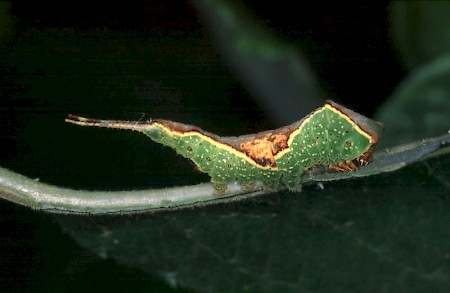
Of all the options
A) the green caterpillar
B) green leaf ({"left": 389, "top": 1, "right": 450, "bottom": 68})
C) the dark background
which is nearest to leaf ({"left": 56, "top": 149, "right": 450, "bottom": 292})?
the green caterpillar

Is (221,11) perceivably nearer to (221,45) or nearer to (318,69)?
(221,45)

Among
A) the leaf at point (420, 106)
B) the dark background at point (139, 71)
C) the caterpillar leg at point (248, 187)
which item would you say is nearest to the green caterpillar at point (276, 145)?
the caterpillar leg at point (248, 187)

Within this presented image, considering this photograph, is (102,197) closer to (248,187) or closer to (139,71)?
(248,187)

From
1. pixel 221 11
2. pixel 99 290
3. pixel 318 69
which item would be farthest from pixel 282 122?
pixel 99 290

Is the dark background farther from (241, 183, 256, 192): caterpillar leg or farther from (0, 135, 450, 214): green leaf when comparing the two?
(0, 135, 450, 214): green leaf

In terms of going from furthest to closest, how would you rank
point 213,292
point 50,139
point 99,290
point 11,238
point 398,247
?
point 50,139
point 11,238
point 99,290
point 213,292
point 398,247

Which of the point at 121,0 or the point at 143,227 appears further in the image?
the point at 121,0
